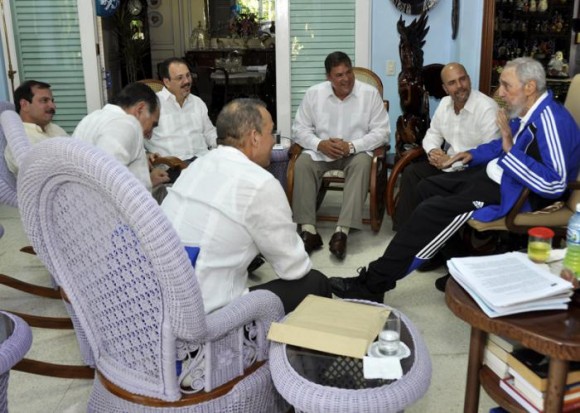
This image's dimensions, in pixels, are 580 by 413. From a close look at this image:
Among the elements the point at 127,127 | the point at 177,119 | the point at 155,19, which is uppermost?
the point at 155,19

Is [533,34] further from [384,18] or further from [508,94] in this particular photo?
[508,94]

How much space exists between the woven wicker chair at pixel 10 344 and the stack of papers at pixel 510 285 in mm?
1186

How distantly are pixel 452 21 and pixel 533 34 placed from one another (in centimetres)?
168

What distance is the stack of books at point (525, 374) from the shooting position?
145 centimetres

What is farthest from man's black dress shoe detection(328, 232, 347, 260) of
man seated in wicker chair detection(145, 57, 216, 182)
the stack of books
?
the stack of books

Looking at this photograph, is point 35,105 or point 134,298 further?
point 35,105

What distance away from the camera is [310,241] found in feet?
11.4

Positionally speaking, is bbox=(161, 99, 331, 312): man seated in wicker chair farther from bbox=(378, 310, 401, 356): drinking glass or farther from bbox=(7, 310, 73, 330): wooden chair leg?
bbox=(7, 310, 73, 330): wooden chair leg

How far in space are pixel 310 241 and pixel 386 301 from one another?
78 centimetres

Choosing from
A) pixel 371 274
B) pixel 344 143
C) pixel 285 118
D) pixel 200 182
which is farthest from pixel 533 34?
Result: pixel 200 182

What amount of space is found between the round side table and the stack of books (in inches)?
10.3

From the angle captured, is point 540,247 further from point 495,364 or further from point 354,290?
point 354,290

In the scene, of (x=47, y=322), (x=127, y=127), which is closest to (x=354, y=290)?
(x=127, y=127)

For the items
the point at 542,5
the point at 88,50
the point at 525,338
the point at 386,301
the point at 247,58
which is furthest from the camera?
the point at 247,58
